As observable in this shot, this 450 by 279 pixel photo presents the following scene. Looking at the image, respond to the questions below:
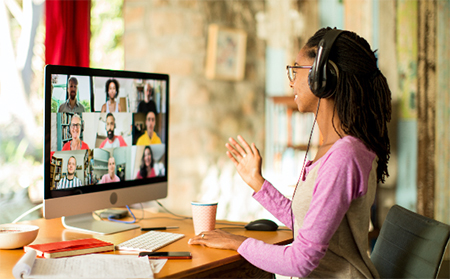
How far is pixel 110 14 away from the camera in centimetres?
246

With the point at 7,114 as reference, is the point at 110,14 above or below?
above

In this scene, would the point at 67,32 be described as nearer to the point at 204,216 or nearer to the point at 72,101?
the point at 72,101

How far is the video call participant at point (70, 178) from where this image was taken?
1307 millimetres

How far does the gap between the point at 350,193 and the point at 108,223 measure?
913 millimetres

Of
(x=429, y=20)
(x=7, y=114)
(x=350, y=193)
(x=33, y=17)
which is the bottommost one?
(x=350, y=193)

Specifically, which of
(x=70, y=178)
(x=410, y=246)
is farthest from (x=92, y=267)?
(x=410, y=246)

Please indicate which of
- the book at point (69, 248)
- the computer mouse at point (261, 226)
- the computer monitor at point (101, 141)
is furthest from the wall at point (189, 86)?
the book at point (69, 248)

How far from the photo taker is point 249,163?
4.65ft

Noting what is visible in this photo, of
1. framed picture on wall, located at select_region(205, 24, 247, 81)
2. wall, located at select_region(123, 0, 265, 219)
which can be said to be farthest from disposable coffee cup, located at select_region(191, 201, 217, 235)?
framed picture on wall, located at select_region(205, 24, 247, 81)

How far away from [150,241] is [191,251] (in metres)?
0.16

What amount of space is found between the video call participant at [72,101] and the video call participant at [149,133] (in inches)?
11.2

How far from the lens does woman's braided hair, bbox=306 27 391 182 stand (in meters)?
1.07

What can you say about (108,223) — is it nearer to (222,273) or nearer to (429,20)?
(222,273)

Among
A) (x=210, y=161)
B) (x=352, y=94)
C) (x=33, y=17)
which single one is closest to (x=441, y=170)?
(x=210, y=161)
